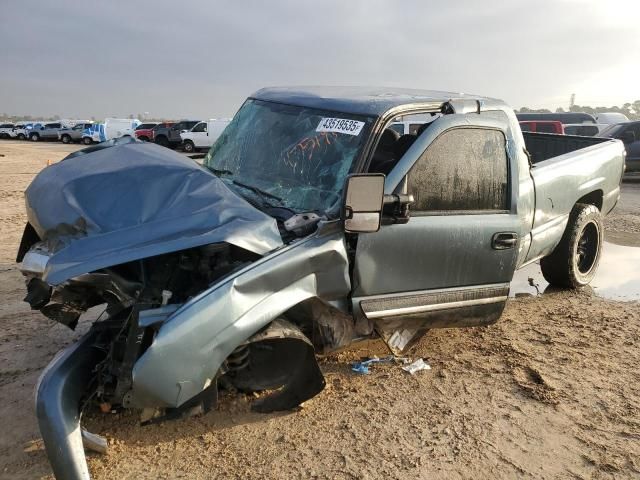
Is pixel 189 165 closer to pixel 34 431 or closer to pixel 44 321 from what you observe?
pixel 34 431

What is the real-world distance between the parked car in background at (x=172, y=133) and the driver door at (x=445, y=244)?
3050cm

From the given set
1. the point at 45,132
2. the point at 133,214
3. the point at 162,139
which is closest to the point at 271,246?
the point at 133,214

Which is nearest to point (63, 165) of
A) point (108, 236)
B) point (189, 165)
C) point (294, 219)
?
point (189, 165)

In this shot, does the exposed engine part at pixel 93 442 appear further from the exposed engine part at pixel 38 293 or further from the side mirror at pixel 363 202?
the side mirror at pixel 363 202

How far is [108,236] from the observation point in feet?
9.45

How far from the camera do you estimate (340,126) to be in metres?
3.62

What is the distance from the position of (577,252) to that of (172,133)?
30.2 metres

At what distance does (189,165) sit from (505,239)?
225 centimetres

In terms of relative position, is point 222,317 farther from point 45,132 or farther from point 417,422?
point 45,132

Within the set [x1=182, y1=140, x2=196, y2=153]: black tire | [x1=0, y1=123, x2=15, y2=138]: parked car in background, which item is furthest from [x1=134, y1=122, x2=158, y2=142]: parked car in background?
[x1=0, y1=123, x2=15, y2=138]: parked car in background

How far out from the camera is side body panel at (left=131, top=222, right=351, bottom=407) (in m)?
2.50

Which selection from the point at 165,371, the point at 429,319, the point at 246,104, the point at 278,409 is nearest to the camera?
the point at 165,371

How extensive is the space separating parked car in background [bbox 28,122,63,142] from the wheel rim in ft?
163

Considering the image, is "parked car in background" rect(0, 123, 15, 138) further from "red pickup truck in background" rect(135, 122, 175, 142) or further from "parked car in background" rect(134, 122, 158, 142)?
"red pickup truck in background" rect(135, 122, 175, 142)
